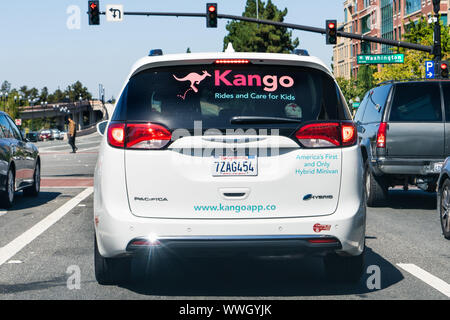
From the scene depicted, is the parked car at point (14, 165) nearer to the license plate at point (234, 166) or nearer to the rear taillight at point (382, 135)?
the rear taillight at point (382, 135)

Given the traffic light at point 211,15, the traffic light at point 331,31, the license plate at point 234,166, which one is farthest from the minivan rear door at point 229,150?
the traffic light at point 211,15

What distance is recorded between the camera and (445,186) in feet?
32.3

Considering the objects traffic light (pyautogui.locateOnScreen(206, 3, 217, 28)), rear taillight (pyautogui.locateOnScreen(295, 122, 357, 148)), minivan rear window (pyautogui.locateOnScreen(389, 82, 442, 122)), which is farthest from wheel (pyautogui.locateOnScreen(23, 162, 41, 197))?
traffic light (pyautogui.locateOnScreen(206, 3, 217, 28))

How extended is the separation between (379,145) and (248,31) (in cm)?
8464

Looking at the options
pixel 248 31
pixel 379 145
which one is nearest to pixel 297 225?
pixel 379 145

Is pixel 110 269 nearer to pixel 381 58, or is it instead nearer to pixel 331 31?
pixel 331 31

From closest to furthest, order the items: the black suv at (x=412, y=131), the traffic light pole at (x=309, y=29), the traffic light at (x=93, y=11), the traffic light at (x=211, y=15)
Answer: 1. the black suv at (x=412, y=131)
2. the traffic light pole at (x=309, y=29)
3. the traffic light at (x=211, y=15)
4. the traffic light at (x=93, y=11)

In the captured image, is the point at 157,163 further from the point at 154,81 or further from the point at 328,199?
the point at 328,199

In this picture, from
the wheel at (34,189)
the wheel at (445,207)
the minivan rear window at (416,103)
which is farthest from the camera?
the wheel at (34,189)

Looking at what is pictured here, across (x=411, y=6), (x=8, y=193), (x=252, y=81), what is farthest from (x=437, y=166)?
(x=411, y=6)

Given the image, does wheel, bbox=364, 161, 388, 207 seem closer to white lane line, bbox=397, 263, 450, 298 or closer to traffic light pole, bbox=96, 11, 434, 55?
white lane line, bbox=397, 263, 450, 298

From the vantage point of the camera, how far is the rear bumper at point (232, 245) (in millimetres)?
5715

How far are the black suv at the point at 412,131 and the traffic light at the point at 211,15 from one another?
18185mm
